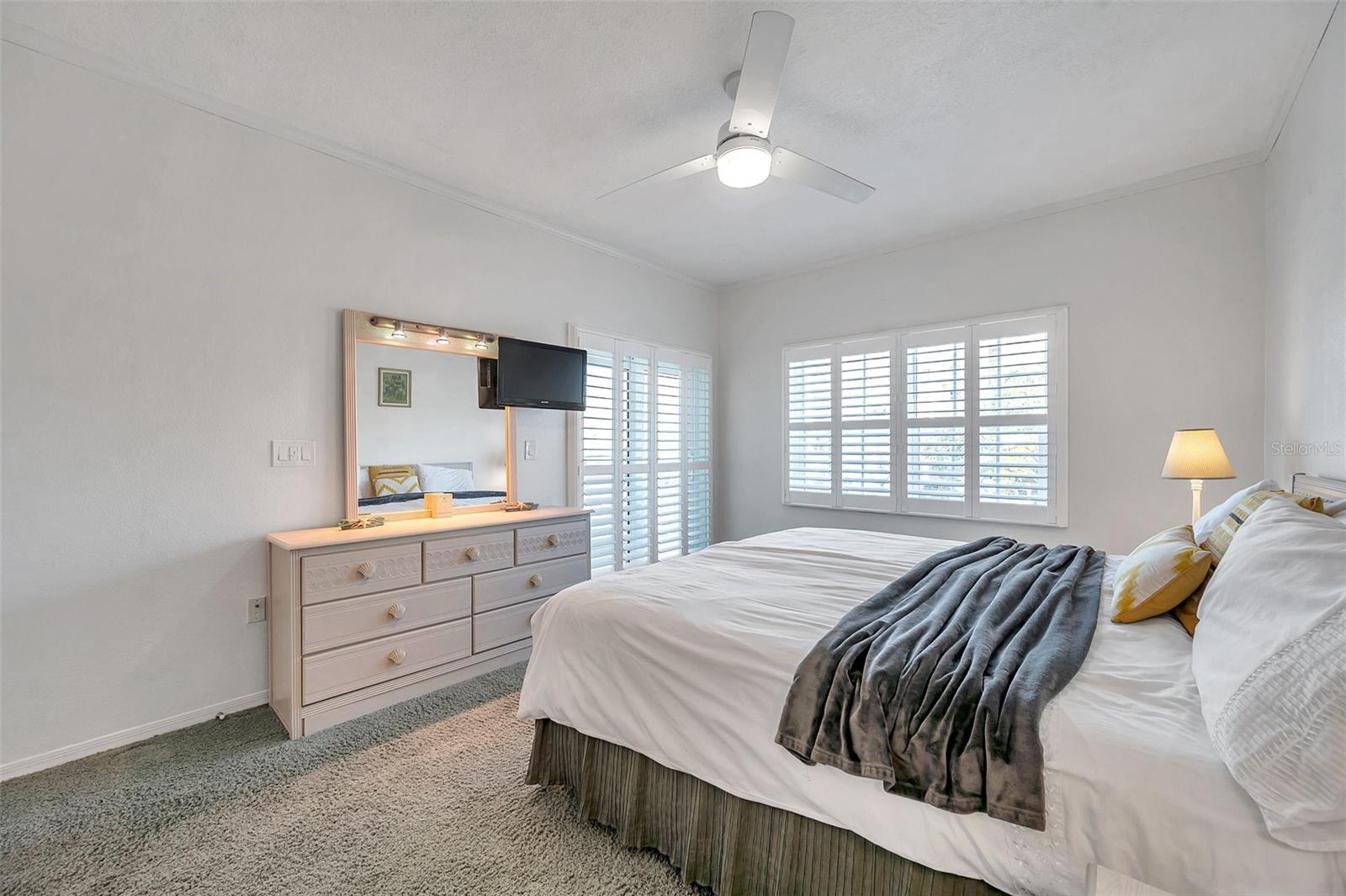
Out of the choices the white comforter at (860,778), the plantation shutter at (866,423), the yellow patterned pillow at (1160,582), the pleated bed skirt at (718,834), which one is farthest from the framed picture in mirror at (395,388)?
the yellow patterned pillow at (1160,582)

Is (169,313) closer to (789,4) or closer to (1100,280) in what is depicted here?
(789,4)

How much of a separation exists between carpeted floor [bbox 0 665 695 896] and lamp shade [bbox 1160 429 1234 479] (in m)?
2.84

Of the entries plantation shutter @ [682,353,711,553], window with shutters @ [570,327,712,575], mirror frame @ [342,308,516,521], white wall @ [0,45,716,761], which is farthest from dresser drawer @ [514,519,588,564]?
plantation shutter @ [682,353,711,553]

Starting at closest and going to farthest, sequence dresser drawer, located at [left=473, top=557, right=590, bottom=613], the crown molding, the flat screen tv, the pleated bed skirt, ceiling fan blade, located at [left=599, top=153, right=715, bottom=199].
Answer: the pleated bed skirt
the crown molding
ceiling fan blade, located at [left=599, top=153, right=715, bottom=199]
dresser drawer, located at [left=473, top=557, right=590, bottom=613]
the flat screen tv

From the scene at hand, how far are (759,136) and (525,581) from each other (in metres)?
2.45

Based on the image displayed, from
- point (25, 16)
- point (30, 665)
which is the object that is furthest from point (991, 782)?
point (25, 16)

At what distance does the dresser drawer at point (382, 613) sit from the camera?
2.38 m

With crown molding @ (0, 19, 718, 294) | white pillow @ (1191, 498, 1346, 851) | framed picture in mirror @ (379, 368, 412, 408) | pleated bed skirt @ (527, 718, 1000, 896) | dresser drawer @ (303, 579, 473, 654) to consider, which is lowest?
pleated bed skirt @ (527, 718, 1000, 896)

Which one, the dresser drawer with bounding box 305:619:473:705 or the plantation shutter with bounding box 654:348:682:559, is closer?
the dresser drawer with bounding box 305:619:473:705

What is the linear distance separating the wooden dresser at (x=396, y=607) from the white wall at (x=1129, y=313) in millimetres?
2607

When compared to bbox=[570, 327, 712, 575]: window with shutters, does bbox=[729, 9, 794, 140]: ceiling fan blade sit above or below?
above

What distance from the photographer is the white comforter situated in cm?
89

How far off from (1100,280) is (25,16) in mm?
4999
